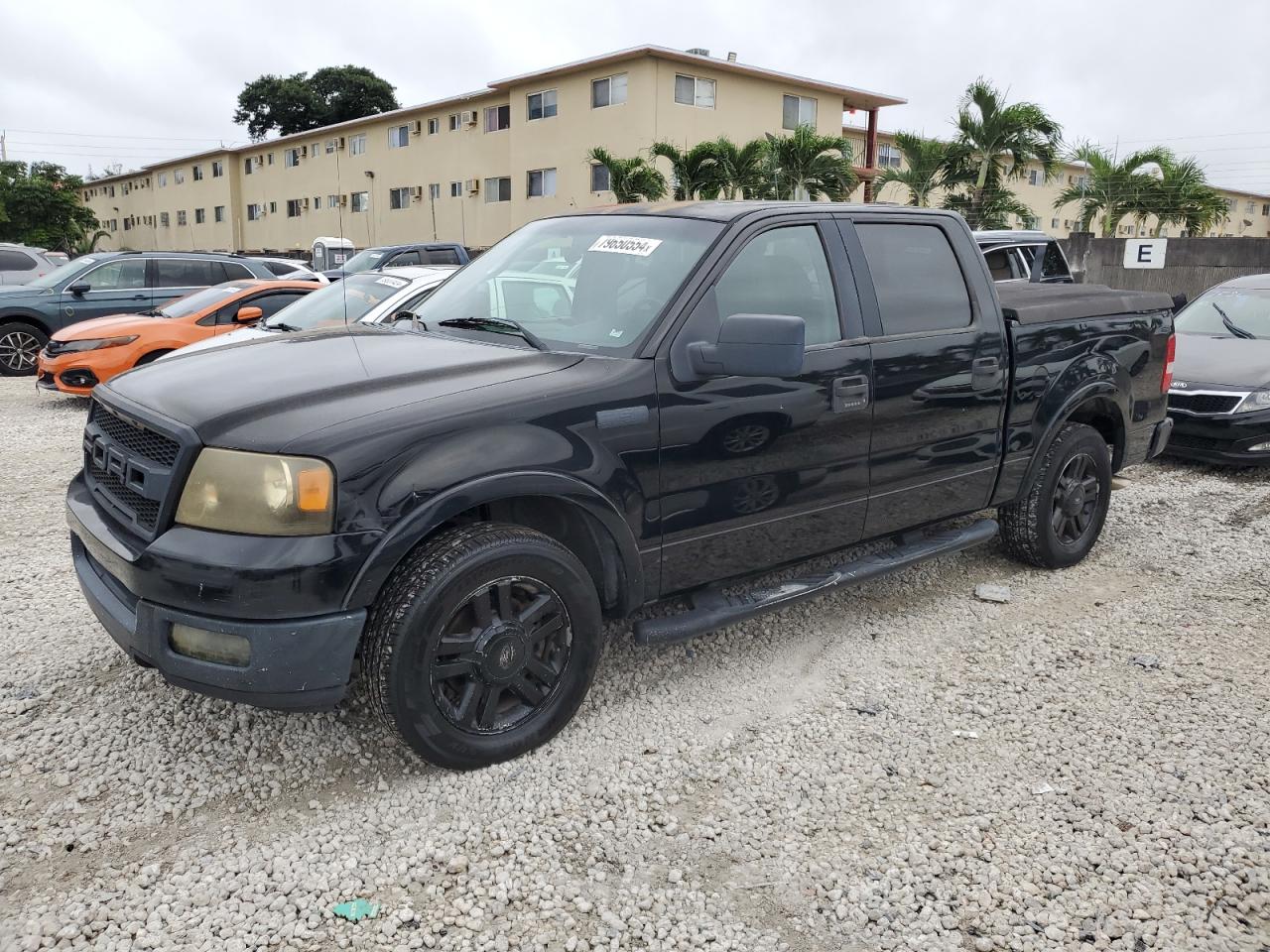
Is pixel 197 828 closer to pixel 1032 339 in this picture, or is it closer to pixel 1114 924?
pixel 1114 924

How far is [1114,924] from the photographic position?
2.55 metres

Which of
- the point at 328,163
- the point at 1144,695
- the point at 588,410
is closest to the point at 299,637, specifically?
the point at 588,410

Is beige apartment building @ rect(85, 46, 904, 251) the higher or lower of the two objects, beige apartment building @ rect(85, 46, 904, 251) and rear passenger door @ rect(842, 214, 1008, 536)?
the higher

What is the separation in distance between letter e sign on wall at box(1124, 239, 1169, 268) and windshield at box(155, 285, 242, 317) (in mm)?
14120

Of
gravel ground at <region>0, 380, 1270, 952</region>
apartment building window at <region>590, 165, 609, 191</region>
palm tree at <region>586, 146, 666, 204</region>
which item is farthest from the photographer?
apartment building window at <region>590, 165, 609, 191</region>

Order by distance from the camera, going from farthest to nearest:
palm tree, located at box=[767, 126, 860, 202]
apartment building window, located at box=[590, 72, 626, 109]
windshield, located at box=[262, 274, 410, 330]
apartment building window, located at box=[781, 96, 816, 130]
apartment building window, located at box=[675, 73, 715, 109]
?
apartment building window, located at box=[781, 96, 816, 130], apartment building window, located at box=[675, 73, 715, 109], apartment building window, located at box=[590, 72, 626, 109], palm tree, located at box=[767, 126, 860, 202], windshield, located at box=[262, 274, 410, 330]

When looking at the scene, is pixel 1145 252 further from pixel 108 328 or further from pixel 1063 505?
pixel 108 328

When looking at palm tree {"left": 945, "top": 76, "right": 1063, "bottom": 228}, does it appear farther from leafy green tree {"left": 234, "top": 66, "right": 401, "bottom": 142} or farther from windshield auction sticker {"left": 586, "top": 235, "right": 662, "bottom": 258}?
leafy green tree {"left": 234, "top": 66, "right": 401, "bottom": 142}

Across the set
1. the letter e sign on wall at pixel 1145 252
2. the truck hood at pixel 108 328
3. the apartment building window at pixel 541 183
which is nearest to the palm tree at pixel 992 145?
the letter e sign on wall at pixel 1145 252

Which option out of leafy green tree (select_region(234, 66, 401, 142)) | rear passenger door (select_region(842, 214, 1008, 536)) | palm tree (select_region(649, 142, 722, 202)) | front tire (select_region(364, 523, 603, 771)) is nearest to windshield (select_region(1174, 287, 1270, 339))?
rear passenger door (select_region(842, 214, 1008, 536))

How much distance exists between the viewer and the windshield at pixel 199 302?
1030cm

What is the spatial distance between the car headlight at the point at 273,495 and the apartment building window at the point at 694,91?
2951cm

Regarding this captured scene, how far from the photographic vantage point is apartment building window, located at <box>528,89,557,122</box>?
3195 cm

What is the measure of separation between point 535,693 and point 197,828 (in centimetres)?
108
